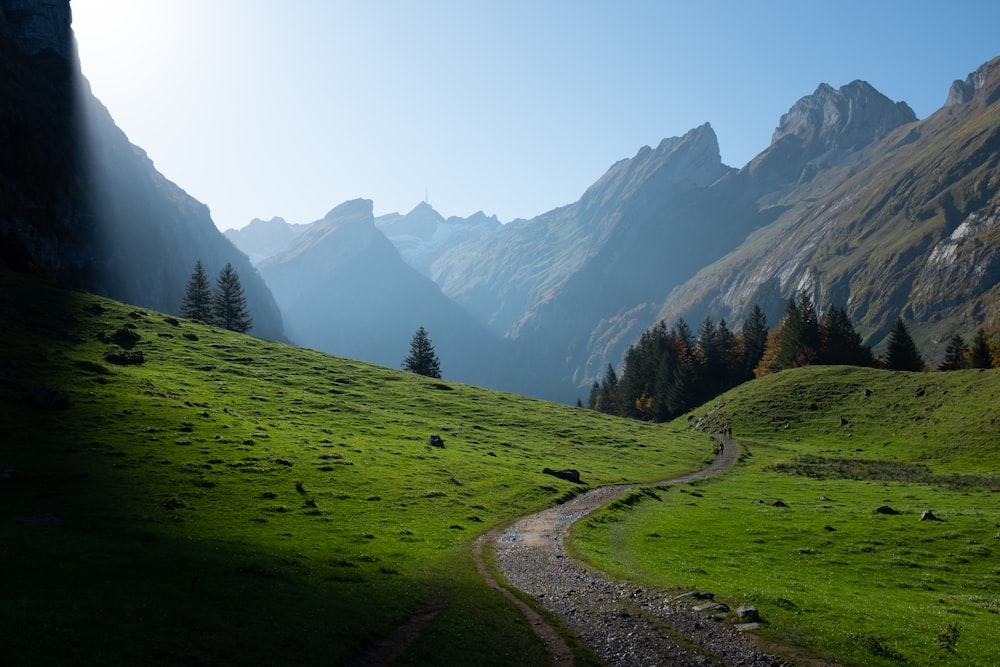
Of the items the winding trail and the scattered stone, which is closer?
the winding trail

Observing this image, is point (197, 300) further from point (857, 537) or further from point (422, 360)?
point (857, 537)

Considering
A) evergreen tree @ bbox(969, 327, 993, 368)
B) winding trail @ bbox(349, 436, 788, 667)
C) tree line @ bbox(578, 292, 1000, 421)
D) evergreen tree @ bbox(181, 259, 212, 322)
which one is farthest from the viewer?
evergreen tree @ bbox(181, 259, 212, 322)

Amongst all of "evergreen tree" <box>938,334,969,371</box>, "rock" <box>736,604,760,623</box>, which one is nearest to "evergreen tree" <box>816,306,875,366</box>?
"evergreen tree" <box>938,334,969,371</box>

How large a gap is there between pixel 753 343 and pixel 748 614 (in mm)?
154954

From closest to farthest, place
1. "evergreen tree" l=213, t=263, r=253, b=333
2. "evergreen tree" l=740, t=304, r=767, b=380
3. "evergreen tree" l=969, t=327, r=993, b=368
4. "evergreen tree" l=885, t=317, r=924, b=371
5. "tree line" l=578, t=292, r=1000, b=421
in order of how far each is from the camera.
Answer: "evergreen tree" l=969, t=327, r=993, b=368 < "evergreen tree" l=885, t=317, r=924, b=371 < "tree line" l=578, t=292, r=1000, b=421 < "evergreen tree" l=213, t=263, r=253, b=333 < "evergreen tree" l=740, t=304, r=767, b=380

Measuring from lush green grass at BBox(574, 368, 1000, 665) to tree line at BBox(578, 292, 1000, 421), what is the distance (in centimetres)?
4634

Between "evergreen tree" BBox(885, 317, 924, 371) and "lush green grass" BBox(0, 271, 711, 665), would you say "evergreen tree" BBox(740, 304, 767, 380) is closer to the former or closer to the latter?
"evergreen tree" BBox(885, 317, 924, 371)

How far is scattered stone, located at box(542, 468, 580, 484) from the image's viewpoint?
6012 centimetres

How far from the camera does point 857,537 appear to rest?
3872 cm

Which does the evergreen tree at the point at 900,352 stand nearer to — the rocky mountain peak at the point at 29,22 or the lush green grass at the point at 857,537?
the lush green grass at the point at 857,537

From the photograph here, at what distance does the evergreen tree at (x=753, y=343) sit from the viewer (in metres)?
160

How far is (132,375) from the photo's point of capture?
2483 inches

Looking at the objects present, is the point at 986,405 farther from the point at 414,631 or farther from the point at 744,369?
the point at 414,631

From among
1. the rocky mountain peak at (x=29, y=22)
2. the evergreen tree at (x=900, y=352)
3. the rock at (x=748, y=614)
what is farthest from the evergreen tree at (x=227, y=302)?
the evergreen tree at (x=900, y=352)
